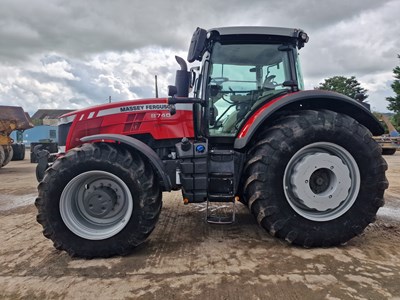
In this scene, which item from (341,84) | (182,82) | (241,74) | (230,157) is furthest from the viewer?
(341,84)

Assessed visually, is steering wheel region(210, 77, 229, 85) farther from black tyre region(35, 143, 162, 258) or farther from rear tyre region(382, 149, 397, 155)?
rear tyre region(382, 149, 397, 155)

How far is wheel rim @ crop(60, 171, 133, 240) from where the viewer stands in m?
3.33

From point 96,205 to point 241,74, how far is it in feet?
7.31

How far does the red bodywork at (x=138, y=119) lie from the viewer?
382 centimetres

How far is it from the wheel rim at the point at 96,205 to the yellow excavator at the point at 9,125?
1092 cm

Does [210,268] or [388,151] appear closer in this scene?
[210,268]

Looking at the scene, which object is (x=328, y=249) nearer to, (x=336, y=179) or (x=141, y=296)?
(x=336, y=179)

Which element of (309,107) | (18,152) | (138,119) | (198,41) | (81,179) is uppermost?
(198,41)

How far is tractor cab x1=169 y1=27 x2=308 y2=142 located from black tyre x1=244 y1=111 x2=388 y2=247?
53 centimetres

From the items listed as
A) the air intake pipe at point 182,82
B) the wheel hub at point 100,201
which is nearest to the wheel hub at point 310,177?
the air intake pipe at point 182,82

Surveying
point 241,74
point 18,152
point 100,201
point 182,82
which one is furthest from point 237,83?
point 18,152

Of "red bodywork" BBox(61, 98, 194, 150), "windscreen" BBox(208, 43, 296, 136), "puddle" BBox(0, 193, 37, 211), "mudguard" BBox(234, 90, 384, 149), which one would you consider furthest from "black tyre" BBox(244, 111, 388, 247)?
"puddle" BBox(0, 193, 37, 211)

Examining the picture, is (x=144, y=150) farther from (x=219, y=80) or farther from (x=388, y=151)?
(x=388, y=151)

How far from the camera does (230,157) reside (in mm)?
3703
